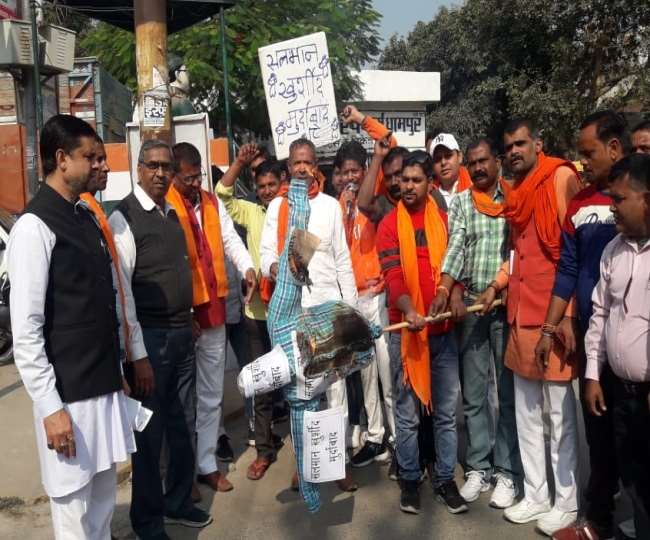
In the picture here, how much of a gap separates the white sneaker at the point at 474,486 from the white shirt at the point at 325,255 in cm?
120

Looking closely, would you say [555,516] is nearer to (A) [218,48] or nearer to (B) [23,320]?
(B) [23,320]

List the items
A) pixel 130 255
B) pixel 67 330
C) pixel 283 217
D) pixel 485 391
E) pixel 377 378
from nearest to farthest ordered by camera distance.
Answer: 1. pixel 67 330
2. pixel 130 255
3. pixel 485 391
4. pixel 283 217
5. pixel 377 378

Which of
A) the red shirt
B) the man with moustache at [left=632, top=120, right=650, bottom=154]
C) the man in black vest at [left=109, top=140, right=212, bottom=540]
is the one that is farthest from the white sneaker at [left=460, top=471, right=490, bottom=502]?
the man with moustache at [left=632, top=120, right=650, bottom=154]

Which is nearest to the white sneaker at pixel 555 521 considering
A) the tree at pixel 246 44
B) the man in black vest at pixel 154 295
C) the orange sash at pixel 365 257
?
the orange sash at pixel 365 257

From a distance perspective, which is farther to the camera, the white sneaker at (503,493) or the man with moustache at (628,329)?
the white sneaker at (503,493)

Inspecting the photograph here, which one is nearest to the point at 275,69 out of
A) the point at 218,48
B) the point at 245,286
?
the point at 245,286

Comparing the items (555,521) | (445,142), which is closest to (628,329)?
(555,521)

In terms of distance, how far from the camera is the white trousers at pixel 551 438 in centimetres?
330

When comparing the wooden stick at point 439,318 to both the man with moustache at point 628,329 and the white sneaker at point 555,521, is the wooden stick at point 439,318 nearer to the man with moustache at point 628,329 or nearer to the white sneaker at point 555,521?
the man with moustache at point 628,329

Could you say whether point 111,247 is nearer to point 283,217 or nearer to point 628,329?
point 283,217

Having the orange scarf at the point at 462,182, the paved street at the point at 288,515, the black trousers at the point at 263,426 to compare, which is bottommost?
the paved street at the point at 288,515

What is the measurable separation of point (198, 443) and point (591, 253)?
2.49 m

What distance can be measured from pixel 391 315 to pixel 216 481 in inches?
58.3

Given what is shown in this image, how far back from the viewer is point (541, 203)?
3.28m
